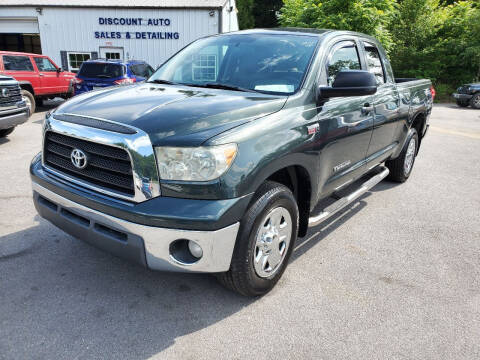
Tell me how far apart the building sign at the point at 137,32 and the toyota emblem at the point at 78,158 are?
1965 cm

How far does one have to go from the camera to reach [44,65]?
1206 centimetres

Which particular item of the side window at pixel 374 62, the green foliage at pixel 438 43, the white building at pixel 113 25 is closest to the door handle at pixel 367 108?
the side window at pixel 374 62

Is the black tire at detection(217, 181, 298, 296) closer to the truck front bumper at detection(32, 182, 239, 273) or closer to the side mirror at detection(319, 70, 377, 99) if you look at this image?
the truck front bumper at detection(32, 182, 239, 273)

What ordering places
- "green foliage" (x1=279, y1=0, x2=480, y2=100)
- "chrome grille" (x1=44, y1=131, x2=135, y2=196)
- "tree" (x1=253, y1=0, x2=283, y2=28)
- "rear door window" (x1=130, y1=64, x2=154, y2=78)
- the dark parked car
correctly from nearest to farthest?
"chrome grille" (x1=44, y1=131, x2=135, y2=196) < "rear door window" (x1=130, y1=64, x2=154, y2=78) < the dark parked car < "green foliage" (x1=279, y1=0, x2=480, y2=100) < "tree" (x1=253, y1=0, x2=283, y2=28)

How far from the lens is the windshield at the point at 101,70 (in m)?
10.1

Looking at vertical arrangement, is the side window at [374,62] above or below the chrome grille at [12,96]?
above

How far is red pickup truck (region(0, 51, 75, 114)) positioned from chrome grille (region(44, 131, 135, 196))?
840 cm

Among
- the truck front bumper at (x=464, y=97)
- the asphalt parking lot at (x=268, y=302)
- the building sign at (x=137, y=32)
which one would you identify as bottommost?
the asphalt parking lot at (x=268, y=302)

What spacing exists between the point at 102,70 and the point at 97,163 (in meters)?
8.76

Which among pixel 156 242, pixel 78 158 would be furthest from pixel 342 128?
pixel 78 158

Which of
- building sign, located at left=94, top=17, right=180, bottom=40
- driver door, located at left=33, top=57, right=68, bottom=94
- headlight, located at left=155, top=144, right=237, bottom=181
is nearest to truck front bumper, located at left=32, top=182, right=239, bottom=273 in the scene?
headlight, located at left=155, top=144, right=237, bottom=181

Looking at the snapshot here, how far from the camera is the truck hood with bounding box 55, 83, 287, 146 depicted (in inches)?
87.0

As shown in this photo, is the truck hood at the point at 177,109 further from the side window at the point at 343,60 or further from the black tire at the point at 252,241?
the side window at the point at 343,60

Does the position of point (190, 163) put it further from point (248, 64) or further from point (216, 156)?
point (248, 64)
